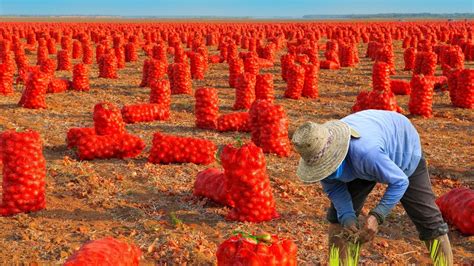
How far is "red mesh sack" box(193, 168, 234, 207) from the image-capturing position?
648cm

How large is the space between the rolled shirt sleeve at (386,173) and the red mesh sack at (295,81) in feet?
32.6

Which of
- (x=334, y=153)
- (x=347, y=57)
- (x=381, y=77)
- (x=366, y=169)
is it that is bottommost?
(x=347, y=57)

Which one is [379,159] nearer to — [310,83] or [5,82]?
[310,83]

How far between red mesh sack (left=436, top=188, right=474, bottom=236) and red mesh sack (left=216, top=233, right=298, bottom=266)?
9.14ft

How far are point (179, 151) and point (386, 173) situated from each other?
4.70 metres

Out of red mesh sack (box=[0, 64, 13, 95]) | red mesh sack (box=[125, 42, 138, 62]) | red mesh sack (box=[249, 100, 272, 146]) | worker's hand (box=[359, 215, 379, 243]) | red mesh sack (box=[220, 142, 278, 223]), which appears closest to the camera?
worker's hand (box=[359, 215, 379, 243])

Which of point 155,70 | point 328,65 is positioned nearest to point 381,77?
point 155,70

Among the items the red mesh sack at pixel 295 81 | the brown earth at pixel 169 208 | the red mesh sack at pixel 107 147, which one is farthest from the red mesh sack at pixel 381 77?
the red mesh sack at pixel 107 147

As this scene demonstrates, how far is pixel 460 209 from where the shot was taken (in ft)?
19.4

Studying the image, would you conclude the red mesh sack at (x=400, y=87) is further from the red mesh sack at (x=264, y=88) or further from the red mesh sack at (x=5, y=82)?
the red mesh sack at (x=5, y=82)

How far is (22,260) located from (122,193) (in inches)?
78.9

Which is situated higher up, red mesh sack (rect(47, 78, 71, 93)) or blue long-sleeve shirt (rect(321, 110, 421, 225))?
blue long-sleeve shirt (rect(321, 110, 421, 225))

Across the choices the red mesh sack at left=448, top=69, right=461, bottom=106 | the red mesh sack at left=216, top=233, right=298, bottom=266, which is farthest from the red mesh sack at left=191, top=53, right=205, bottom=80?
the red mesh sack at left=216, top=233, right=298, bottom=266

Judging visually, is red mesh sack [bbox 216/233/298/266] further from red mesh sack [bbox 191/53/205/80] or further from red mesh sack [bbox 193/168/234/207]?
red mesh sack [bbox 191/53/205/80]
